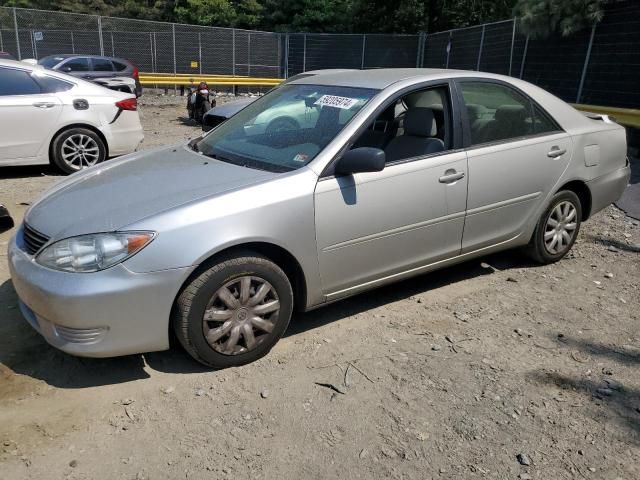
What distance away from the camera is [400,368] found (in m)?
3.27

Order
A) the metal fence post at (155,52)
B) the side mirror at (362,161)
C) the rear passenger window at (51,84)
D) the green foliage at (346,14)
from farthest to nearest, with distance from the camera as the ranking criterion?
the green foliage at (346,14) → the metal fence post at (155,52) → the rear passenger window at (51,84) → the side mirror at (362,161)

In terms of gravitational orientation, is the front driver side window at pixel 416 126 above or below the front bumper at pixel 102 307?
above

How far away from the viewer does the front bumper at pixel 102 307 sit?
275cm

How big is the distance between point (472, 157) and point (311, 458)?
7.80ft

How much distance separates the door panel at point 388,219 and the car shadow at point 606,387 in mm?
1069

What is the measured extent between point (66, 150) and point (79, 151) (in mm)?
156

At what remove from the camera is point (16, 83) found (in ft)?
22.9

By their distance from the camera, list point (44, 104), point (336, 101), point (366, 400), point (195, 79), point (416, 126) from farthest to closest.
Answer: point (195, 79), point (44, 104), point (416, 126), point (336, 101), point (366, 400)

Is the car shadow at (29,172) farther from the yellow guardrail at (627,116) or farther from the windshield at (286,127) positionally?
the yellow guardrail at (627,116)

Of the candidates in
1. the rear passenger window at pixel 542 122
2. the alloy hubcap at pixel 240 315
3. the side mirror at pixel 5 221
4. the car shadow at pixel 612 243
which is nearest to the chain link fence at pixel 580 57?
the car shadow at pixel 612 243

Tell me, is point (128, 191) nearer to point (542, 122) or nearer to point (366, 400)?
point (366, 400)

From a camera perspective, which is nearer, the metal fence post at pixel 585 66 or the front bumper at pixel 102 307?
the front bumper at pixel 102 307

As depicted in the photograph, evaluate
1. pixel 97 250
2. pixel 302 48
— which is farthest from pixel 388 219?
pixel 302 48

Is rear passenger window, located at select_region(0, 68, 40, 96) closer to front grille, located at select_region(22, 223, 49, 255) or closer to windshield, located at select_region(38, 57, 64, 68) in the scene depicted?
front grille, located at select_region(22, 223, 49, 255)
